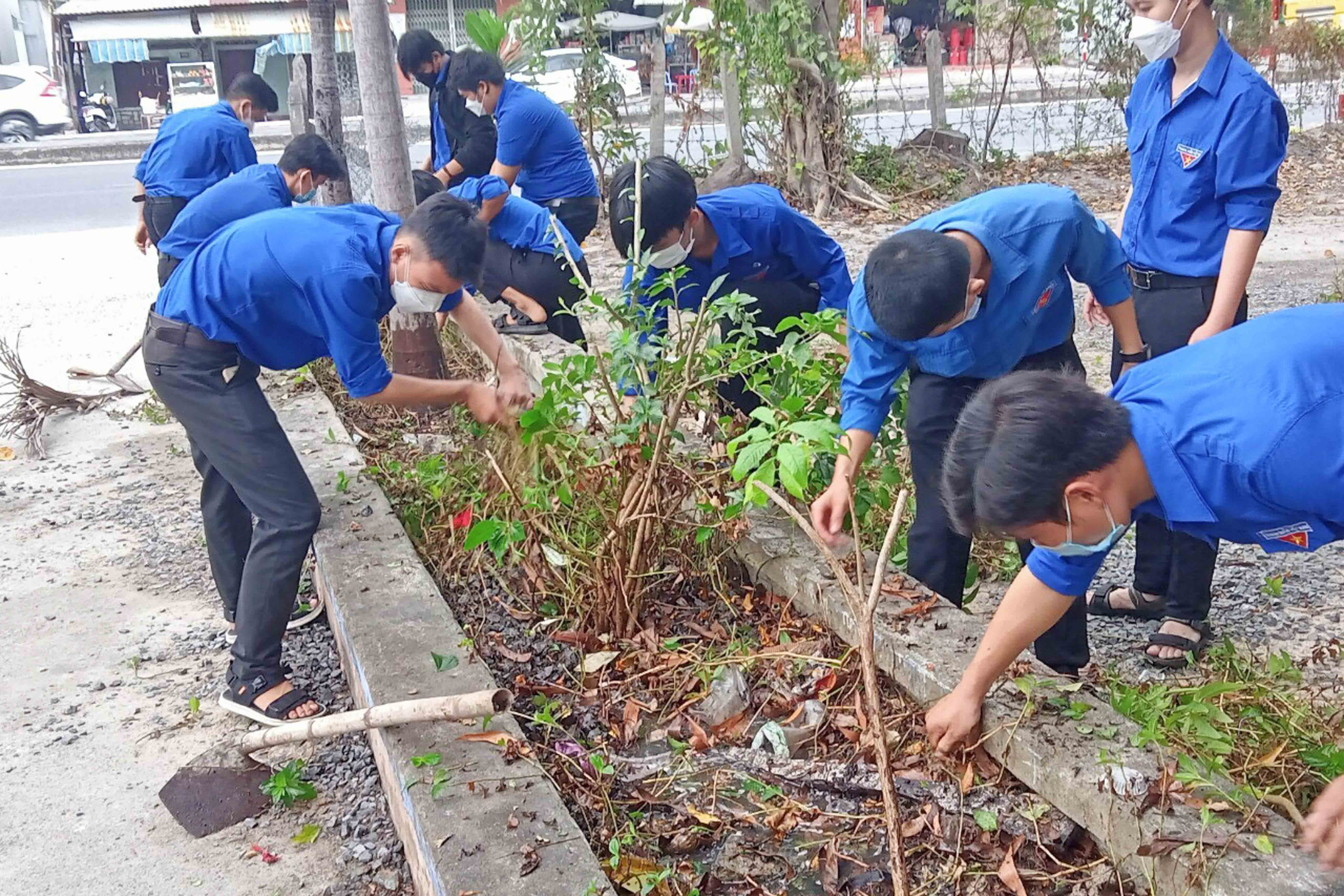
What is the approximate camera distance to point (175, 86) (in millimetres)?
A: 25344

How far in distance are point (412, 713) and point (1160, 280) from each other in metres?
2.28

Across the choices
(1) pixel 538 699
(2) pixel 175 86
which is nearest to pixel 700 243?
(1) pixel 538 699

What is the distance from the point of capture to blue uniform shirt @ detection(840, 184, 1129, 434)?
268 cm

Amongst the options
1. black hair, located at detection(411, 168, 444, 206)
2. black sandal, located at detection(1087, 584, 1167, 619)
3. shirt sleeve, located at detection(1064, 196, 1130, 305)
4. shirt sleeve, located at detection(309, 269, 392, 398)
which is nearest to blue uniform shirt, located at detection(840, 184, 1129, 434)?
shirt sleeve, located at detection(1064, 196, 1130, 305)

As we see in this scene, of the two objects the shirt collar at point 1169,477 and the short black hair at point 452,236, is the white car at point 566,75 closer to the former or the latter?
the short black hair at point 452,236

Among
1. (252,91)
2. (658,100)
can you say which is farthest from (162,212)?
(658,100)

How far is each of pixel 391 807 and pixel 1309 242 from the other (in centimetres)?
831

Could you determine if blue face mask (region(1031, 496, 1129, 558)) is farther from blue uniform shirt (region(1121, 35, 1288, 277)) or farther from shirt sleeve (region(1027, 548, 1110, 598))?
blue uniform shirt (region(1121, 35, 1288, 277))

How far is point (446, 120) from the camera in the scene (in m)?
6.77

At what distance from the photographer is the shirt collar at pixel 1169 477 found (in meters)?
1.82

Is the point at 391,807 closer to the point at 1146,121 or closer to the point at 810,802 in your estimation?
the point at 810,802

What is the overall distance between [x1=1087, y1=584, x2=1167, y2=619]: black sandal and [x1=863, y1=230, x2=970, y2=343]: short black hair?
1386mm

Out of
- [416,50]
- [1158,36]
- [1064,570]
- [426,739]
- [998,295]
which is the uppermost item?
[416,50]

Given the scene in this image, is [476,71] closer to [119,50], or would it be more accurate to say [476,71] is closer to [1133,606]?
[1133,606]
